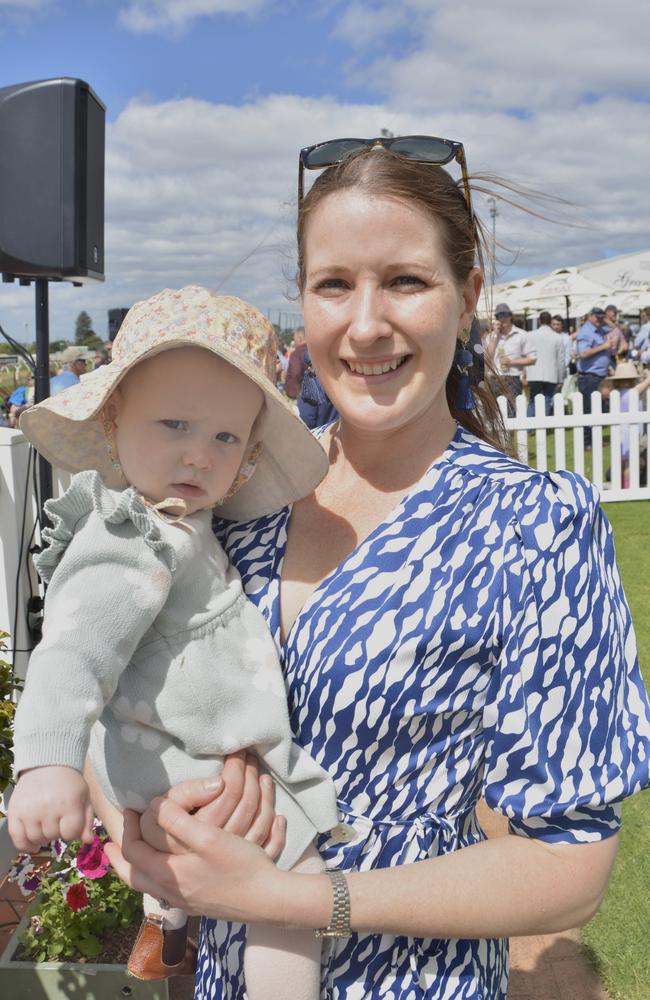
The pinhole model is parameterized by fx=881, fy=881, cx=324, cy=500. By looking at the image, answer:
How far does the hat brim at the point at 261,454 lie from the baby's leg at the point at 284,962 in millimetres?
733

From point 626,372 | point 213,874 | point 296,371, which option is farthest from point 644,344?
point 213,874

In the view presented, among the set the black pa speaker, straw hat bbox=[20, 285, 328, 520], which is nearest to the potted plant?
straw hat bbox=[20, 285, 328, 520]

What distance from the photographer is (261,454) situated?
1.87 m

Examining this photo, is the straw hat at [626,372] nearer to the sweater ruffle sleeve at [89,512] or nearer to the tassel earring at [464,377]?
the tassel earring at [464,377]

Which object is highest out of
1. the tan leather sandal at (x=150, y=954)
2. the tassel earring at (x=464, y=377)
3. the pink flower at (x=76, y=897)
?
the tassel earring at (x=464, y=377)

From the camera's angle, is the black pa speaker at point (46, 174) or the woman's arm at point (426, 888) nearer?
the woman's arm at point (426, 888)

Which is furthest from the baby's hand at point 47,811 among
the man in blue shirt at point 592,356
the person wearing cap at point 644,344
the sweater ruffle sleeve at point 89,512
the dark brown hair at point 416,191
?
the person wearing cap at point 644,344

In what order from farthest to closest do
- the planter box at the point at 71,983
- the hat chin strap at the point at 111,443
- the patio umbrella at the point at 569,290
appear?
the patio umbrella at the point at 569,290 → the planter box at the point at 71,983 → the hat chin strap at the point at 111,443

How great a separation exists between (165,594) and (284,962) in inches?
25.6

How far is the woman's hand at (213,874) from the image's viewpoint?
139cm

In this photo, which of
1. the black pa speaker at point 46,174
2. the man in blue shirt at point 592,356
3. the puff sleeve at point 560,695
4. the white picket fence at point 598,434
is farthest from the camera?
the man in blue shirt at point 592,356

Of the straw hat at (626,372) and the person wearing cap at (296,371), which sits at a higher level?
the straw hat at (626,372)

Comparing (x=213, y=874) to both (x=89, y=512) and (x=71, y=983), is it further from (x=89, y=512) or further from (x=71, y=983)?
(x=71, y=983)

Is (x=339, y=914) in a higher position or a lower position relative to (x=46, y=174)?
lower
